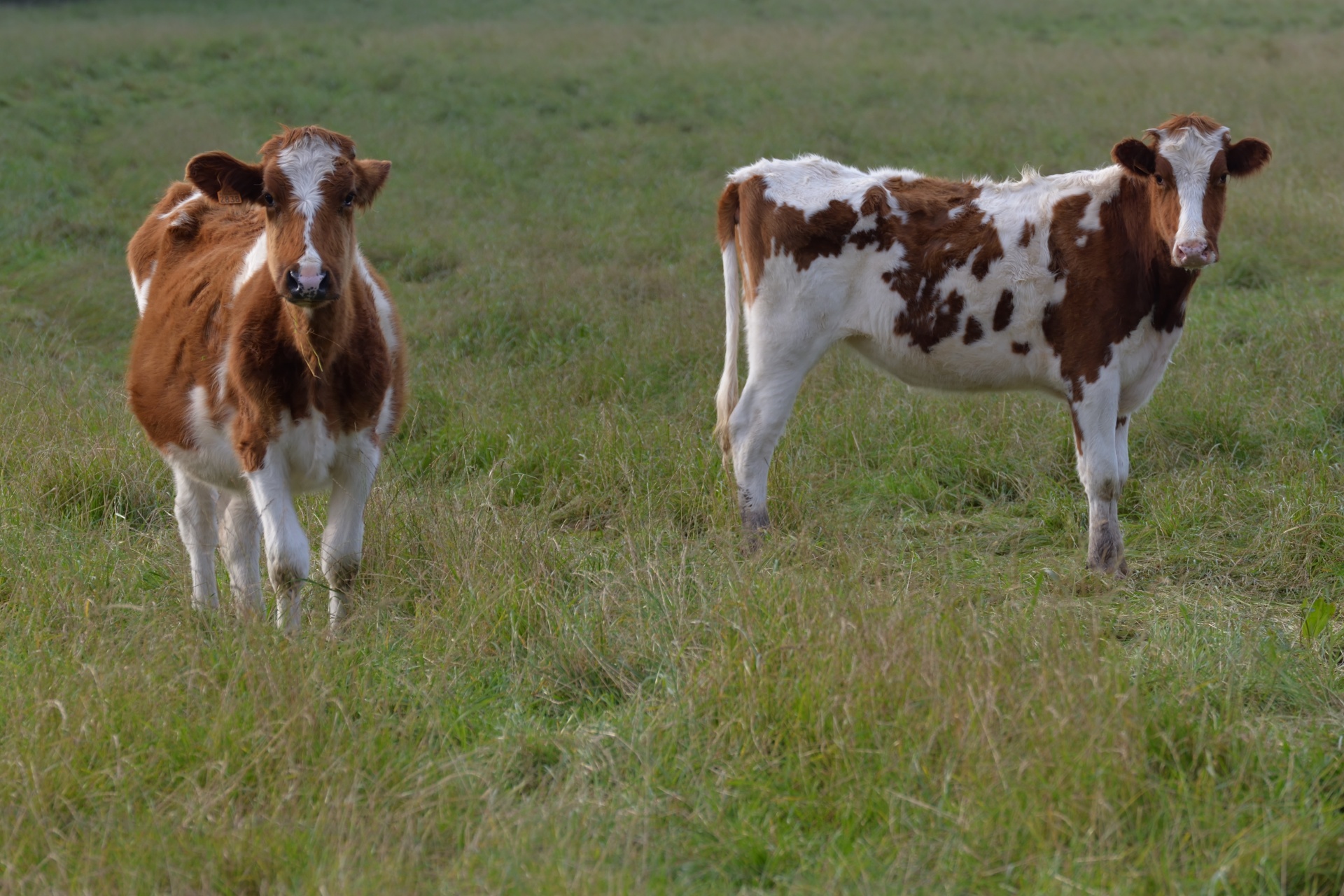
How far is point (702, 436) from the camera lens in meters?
6.54

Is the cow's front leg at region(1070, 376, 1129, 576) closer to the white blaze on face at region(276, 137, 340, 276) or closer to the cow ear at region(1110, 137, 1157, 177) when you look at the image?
the cow ear at region(1110, 137, 1157, 177)

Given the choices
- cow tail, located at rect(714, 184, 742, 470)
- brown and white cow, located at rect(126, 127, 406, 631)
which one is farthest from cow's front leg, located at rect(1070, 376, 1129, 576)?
brown and white cow, located at rect(126, 127, 406, 631)

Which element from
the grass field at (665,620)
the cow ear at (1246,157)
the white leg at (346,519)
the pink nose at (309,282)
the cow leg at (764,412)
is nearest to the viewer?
the grass field at (665,620)

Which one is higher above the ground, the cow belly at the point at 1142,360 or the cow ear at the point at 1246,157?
the cow ear at the point at 1246,157

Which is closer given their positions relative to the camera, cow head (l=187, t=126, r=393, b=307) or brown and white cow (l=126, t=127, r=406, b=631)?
cow head (l=187, t=126, r=393, b=307)

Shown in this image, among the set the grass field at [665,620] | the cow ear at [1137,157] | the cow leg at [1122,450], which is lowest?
the grass field at [665,620]

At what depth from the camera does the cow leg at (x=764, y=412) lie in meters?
5.82

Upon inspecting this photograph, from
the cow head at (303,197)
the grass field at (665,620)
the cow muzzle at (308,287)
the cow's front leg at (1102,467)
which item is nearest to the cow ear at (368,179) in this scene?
the cow head at (303,197)

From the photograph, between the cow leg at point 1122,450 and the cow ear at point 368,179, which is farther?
the cow leg at point 1122,450

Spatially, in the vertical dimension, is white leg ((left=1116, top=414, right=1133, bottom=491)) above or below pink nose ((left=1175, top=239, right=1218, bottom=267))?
below

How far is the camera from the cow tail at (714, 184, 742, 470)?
606cm

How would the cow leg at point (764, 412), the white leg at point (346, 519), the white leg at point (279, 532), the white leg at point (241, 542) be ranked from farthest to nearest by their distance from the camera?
1. the cow leg at point (764, 412)
2. the white leg at point (241, 542)
3. the white leg at point (346, 519)
4. the white leg at point (279, 532)

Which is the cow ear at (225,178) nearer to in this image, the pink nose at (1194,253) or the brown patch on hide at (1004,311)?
the brown patch on hide at (1004,311)

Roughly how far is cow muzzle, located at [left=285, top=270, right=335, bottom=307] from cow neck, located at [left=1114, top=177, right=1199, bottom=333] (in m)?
3.34
